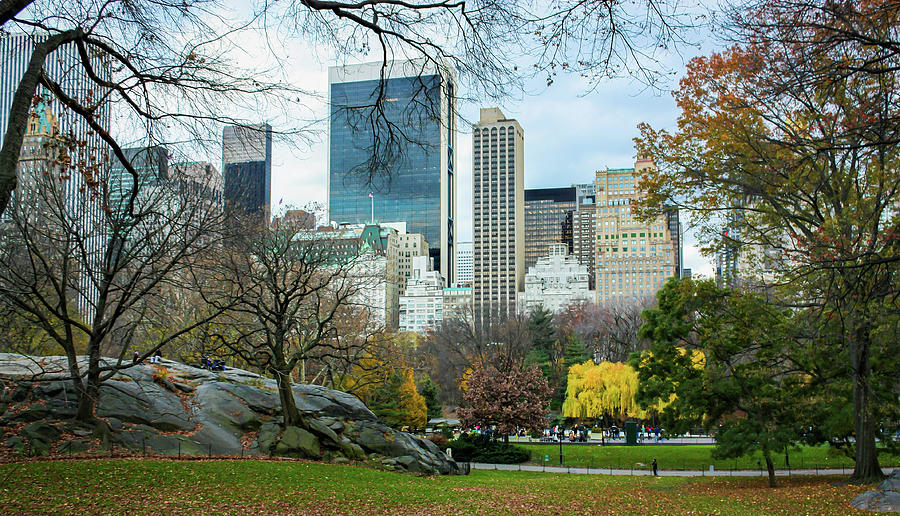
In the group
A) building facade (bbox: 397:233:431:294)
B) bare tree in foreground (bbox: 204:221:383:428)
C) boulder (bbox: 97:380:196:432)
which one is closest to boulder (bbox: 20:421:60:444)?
boulder (bbox: 97:380:196:432)

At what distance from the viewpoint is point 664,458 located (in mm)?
34344

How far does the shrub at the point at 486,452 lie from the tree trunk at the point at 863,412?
1791 centimetres

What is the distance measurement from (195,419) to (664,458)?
24278mm

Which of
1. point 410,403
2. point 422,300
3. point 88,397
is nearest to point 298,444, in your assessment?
point 88,397

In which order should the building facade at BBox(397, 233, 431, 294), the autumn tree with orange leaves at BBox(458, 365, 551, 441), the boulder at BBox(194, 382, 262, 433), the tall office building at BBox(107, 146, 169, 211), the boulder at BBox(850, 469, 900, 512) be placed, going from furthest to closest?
the building facade at BBox(397, 233, 431, 294), the autumn tree with orange leaves at BBox(458, 365, 551, 441), the boulder at BBox(194, 382, 262, 433), the boulder at BBox(850, 469, 900, 512), the tall office building at BBox(107, 146, 169, 211)

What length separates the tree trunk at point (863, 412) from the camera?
16.2 meters

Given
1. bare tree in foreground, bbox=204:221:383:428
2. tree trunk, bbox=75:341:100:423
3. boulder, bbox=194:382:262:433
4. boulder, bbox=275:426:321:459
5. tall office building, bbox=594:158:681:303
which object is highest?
tall office building, bbox=594:158:681:303

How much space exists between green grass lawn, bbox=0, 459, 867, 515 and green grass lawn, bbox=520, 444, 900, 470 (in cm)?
1682

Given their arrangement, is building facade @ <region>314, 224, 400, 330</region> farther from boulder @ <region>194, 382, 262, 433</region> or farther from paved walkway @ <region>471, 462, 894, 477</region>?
paved walkway @ <region>471, 462, 894, 477</region>

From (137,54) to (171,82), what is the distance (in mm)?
481

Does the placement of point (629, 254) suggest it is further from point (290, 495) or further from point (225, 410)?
point (290, 495)

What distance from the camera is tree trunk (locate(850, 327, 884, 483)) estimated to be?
53.2 feet

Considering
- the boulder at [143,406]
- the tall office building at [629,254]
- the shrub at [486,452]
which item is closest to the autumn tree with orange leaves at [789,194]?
the boulder at [143,406]

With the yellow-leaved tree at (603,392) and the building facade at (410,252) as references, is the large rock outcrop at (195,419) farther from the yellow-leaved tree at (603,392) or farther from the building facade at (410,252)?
the building facade at (410,252)
